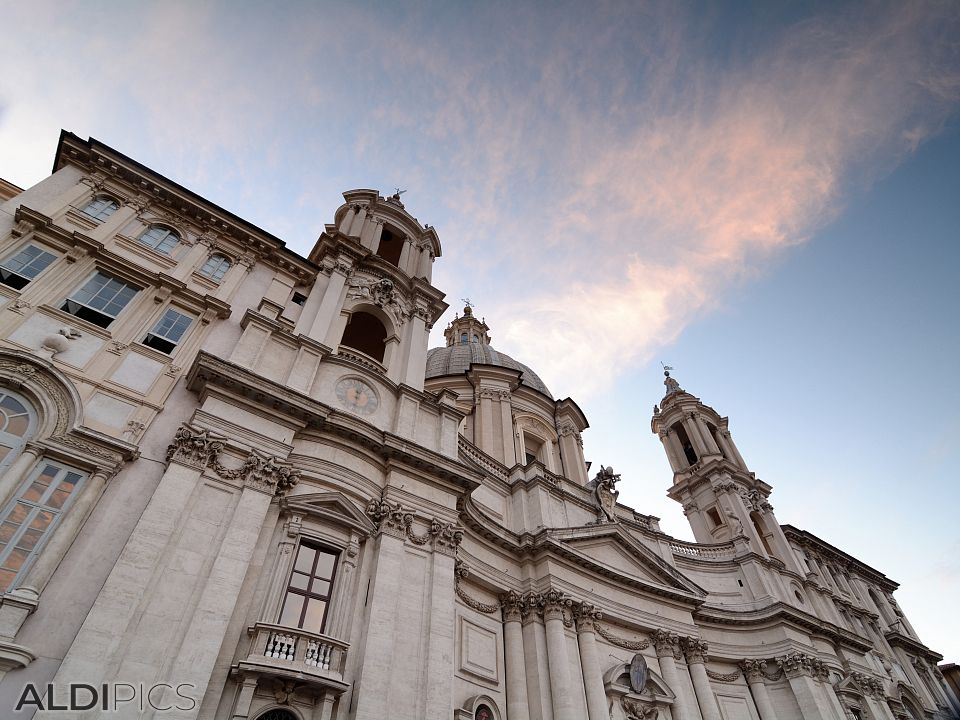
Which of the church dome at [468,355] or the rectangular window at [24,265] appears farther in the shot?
the church dome at [468,355]

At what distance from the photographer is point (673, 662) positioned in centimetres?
2134

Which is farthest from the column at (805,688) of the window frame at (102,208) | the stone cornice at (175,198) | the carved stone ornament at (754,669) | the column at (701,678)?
the window frame at (102,208)

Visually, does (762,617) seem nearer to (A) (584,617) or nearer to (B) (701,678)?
(B) (701,678)

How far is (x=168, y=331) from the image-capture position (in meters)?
15.1

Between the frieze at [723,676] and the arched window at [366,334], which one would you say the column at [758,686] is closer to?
the frieze at [723,676]

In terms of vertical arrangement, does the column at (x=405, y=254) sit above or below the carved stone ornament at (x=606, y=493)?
above

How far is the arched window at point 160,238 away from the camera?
1705cm

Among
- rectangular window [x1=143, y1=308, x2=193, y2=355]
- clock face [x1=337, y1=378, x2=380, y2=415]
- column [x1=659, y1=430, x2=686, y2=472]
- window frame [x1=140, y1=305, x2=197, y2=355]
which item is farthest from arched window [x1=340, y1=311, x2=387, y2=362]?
column [x1=659, y1=430, x2=686, y2=472]

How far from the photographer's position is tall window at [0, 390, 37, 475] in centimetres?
1087

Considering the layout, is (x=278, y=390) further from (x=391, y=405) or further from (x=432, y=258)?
(x=432, y=258)

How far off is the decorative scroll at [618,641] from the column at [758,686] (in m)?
7.15

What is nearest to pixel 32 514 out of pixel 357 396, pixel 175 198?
pixel 357 396

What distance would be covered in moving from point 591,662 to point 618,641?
95.8 inches

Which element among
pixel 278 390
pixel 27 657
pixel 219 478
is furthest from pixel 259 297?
pixel 27 657
